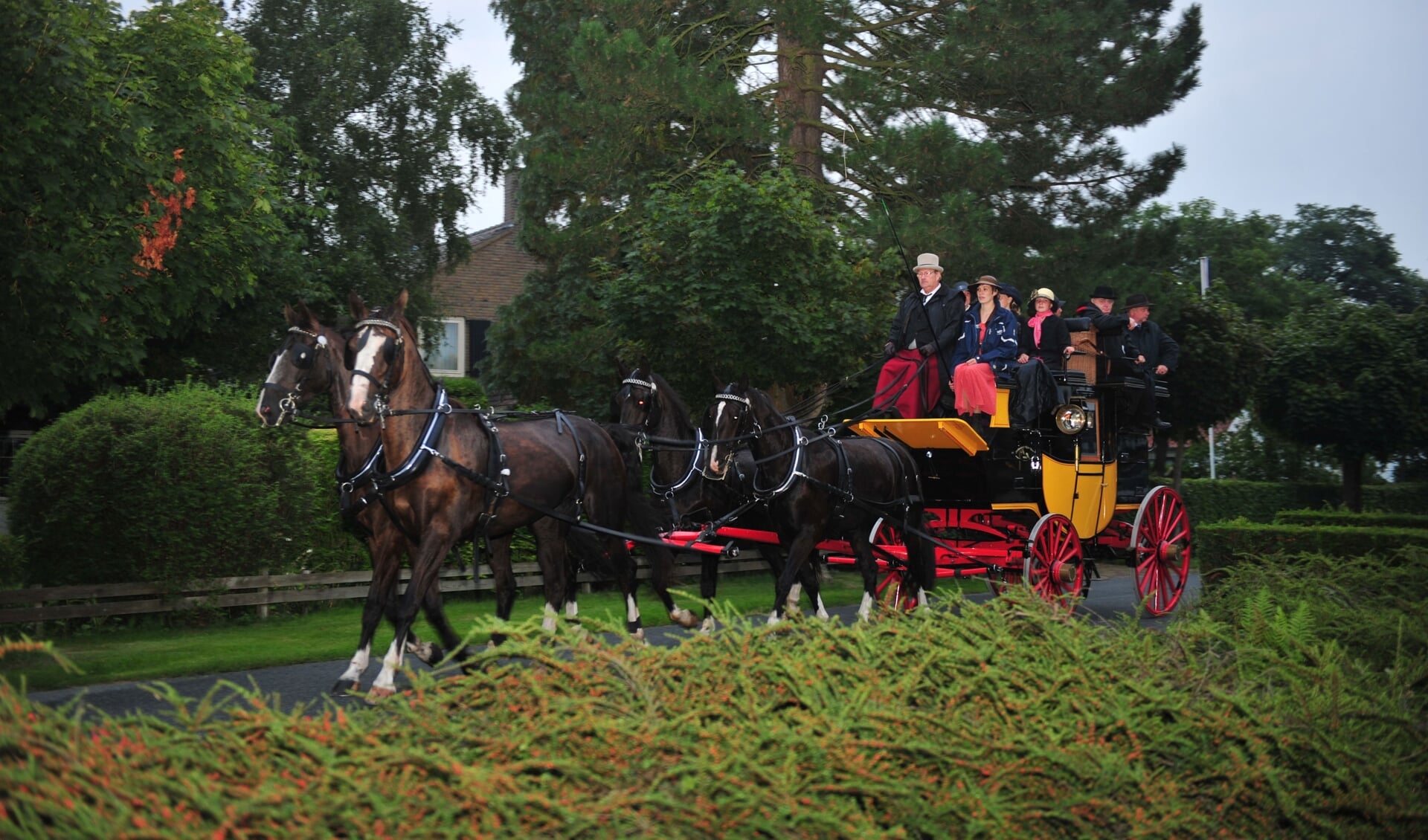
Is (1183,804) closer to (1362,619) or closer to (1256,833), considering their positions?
(1256,833)

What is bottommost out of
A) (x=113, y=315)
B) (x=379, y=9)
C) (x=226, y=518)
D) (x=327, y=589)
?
(x=327, y=589)

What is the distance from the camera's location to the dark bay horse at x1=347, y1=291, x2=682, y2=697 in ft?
26.0

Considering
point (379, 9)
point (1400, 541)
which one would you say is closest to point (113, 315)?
point (1400, 541)

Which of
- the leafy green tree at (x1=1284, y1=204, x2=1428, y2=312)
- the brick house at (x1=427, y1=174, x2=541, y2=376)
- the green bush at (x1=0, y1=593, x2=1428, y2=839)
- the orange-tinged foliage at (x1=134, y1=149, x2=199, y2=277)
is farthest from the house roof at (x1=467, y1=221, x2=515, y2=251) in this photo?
the leafy green tree at (x1=1284, y1=204, x2=1428, y2=312)

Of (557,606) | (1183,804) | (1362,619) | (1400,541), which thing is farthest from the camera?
(1400,541)

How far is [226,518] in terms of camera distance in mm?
11992

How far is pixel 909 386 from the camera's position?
12305 mm

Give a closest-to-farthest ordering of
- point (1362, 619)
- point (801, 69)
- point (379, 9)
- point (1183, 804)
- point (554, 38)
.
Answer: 1. point (1183, 804)
2. point (1362, 619)
3. point (801, 69)
4. point (554, 38)
5. point (379, 9)

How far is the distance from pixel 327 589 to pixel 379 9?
59.3 ft

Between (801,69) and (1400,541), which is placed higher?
(801,69)

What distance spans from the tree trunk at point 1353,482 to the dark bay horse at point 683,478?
1844 centimetres

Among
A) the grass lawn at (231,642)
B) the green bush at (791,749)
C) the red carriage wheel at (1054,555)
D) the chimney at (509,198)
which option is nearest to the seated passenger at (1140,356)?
the red carriage wheel at (1054,555)

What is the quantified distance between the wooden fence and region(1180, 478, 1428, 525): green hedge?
60.0 feet

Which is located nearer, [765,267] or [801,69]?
[765,267]
